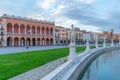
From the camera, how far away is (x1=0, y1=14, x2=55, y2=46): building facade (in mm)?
61031

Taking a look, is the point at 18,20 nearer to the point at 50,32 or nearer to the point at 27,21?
the point at 27,21

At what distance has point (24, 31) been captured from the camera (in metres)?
67.1

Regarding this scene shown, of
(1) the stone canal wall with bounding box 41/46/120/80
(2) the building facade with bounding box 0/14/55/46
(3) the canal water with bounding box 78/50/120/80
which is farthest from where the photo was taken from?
(2) the building facade with bounding box 0/14/55/46

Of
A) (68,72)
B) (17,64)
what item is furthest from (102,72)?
(17,64)

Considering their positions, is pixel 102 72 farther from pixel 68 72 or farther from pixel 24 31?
pixel 24 31

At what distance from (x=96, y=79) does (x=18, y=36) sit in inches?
2221

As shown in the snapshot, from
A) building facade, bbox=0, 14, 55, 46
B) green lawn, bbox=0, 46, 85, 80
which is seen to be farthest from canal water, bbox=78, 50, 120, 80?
building facade, bbox=0, 14, 55, 46

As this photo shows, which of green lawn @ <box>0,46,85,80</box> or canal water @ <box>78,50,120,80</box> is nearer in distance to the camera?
green lawn @ <box>0,46,85,80</box>

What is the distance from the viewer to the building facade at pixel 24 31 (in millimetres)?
61031

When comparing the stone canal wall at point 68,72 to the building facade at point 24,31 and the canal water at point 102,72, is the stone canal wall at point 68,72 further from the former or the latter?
the building facade at point 24,31

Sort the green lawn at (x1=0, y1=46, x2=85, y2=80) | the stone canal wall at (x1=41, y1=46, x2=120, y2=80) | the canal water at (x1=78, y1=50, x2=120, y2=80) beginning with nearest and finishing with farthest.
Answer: the stone canal wall at (x1=41, y1=46, x2=120, y2=80), the green lawn at (x1=0, y1=46, x2=85, y2=80), the canal water at (x1=78, y1=50, x2=120, y2=80)

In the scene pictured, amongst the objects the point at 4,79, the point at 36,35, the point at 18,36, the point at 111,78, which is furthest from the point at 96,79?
the point at 36,35

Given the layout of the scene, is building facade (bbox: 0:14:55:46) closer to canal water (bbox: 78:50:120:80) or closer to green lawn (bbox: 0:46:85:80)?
green lawn (bbox: 0:46:85:80)

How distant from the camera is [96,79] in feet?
34.1
